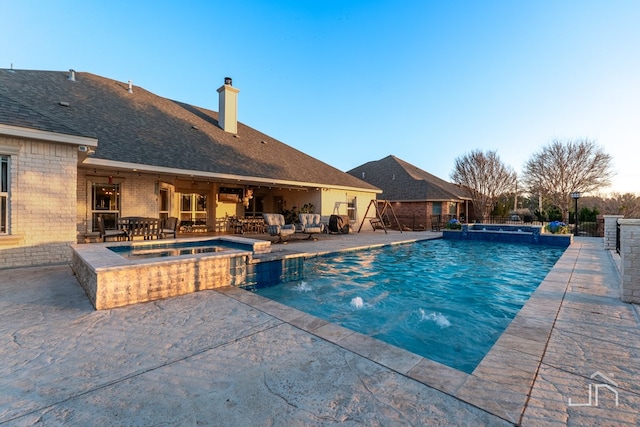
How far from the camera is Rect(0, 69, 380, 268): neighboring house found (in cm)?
607

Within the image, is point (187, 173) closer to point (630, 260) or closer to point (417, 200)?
point (630, 260)

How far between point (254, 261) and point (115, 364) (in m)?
3.62

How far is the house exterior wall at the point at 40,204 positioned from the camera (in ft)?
19.4

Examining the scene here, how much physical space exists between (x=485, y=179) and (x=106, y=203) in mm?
24971

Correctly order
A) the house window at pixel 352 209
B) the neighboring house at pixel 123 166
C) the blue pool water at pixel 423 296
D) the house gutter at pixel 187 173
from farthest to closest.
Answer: the house window at pixel 352 209, the house gutter at pixel 187 173, the neighboring house at pixel 123 166, the blue pool water at pixel 423 296

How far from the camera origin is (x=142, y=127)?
11086 mm

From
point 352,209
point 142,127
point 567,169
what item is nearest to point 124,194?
point 142,127

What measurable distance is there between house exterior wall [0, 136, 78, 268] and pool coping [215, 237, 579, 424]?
5.76 m

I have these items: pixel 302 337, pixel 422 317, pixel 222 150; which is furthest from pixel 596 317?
pixel 222 150

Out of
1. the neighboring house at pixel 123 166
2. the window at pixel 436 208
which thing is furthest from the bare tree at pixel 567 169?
the neighboring house at pixel 123 166

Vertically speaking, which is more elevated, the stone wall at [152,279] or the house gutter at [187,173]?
the house gutter at [187,173]

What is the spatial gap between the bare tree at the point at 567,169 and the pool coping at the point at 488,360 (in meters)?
25.8

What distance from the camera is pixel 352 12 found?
12.9 meters

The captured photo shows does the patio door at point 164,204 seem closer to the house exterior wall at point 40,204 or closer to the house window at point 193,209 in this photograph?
the house window at point 193,209
